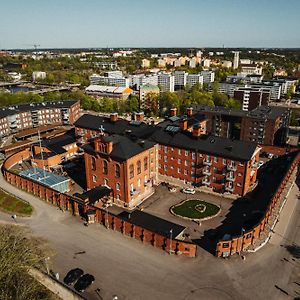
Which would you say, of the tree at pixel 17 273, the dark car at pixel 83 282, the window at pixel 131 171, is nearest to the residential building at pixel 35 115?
the window at pixel 131 171

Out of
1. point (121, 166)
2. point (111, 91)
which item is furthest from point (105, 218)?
point (111, 91)

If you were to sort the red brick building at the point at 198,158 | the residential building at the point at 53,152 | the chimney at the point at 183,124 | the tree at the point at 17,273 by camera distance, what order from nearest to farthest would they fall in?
the tree at the point at 17,273 < the red brick building at the point at 198,158 < the chimney at the point at 183,124 < the residential building at the point at 53,152

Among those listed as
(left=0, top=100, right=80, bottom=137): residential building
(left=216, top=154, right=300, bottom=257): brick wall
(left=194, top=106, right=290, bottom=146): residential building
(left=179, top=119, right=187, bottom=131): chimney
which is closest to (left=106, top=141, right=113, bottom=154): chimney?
(left=179, top=119, right=187, bottom=131): chimney

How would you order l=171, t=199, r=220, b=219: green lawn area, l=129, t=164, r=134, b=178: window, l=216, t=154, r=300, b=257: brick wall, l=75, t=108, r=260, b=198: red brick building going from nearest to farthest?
l=216, t=154, r=300, b=257: brick wall < l=171, t=199, r=220, b=219: green lawn area < l=129, t=164, r=134, b=178: window < l=75, t=108, r=260, b=198: red brick building

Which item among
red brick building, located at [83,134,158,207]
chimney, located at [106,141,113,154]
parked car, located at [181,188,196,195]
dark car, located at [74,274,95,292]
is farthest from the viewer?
parked car, located at [181,188,196,195]

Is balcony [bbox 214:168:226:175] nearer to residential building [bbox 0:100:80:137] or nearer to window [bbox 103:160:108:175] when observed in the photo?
window [bbox 103:160:108:175]

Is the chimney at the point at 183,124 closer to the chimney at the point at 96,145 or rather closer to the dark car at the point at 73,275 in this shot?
the chimney at the point at 96,145

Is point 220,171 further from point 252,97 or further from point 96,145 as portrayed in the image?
point 252,97
